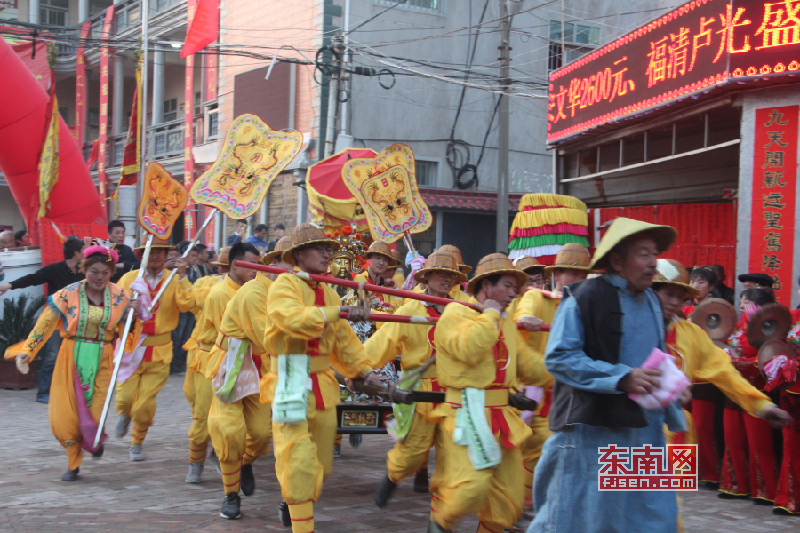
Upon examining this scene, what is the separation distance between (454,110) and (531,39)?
2.78 meters

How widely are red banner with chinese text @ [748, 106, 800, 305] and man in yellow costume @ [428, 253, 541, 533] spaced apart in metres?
3.75

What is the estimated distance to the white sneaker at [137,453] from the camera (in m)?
6.96

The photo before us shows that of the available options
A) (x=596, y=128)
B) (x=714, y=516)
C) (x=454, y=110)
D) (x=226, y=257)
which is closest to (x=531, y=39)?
(x=454, y=110)

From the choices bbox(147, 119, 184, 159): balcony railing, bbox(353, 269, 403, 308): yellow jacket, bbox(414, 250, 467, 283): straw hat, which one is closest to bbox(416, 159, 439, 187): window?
bbox(147, 119, 184, 159): balcony railing

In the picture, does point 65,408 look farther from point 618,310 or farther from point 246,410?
point 618,310

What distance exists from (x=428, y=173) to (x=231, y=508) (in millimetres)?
13704

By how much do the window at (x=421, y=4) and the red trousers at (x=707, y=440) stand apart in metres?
13.2

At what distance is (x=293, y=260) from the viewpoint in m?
5.07

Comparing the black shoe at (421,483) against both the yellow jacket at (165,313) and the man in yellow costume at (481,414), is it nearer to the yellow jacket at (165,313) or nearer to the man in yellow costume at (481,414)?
the man in yellow costume at (481,414)

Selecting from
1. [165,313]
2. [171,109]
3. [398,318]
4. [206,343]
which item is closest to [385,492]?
[398,318]

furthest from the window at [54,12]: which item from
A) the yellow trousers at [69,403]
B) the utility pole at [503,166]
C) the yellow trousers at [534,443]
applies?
→ the yellow trousers at [534,443]

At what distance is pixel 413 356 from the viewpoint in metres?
5.40

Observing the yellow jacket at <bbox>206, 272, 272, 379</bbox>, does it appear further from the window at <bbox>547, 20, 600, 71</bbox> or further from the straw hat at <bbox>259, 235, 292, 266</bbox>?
the window at <bbox>547, 20, 600, 71</bbox>
